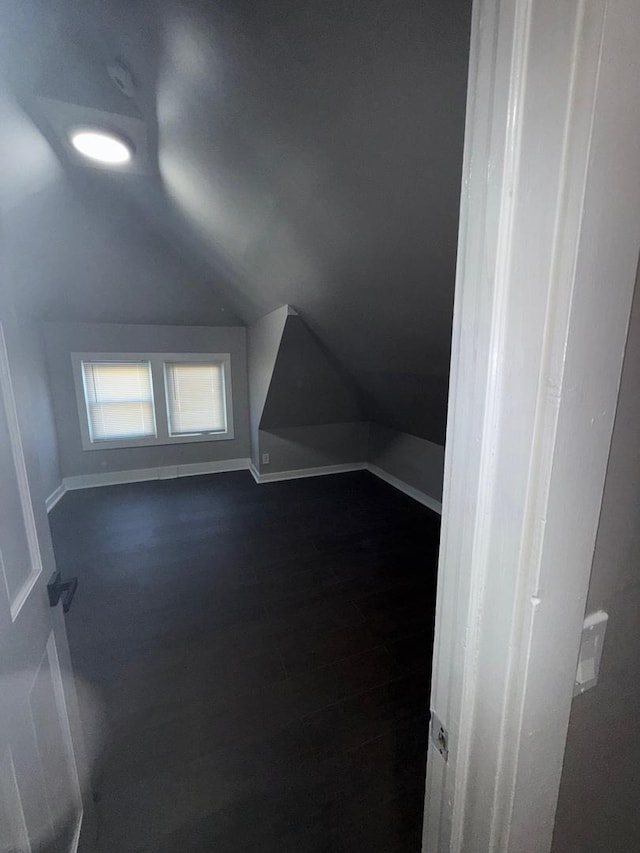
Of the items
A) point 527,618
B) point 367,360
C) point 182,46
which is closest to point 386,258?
point 182,46

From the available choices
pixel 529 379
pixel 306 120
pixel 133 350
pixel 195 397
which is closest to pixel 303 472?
pixel 195 397

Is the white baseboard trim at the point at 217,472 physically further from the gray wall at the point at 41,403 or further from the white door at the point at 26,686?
the white door at the point at 26,686

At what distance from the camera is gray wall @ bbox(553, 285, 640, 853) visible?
46cm

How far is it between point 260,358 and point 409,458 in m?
2.00

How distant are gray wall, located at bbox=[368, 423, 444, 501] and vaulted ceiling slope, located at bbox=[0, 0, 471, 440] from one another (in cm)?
162

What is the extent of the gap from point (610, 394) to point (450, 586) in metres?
0.32

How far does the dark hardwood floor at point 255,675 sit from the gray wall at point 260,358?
1267 mm

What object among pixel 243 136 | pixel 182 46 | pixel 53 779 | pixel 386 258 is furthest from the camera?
pixel 386 258

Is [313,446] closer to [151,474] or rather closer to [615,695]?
[151,474]

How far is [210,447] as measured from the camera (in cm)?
456

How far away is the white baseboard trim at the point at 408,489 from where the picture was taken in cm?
361

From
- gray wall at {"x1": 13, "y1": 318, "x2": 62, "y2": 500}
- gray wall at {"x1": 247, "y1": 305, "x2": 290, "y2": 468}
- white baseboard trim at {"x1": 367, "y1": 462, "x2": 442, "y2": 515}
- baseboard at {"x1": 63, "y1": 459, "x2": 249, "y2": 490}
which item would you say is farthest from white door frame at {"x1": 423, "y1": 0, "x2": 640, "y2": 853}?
baseboard at {"x1": 63, "y1": 459, "x2": 249, "y2": 490}

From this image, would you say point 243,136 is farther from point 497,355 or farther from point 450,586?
point 450,586

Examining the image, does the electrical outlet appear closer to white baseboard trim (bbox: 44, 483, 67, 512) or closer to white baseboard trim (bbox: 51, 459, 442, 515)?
white baseboard trim (bbox: 51, 459, 442, 515)
